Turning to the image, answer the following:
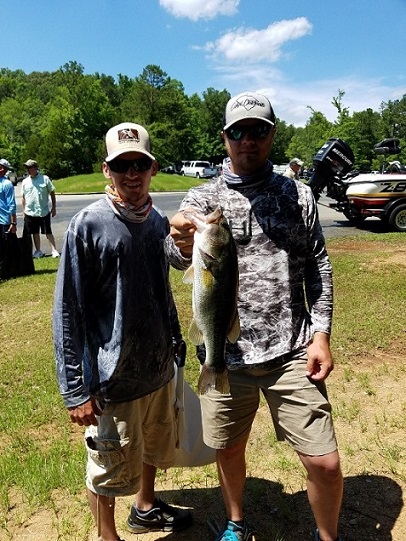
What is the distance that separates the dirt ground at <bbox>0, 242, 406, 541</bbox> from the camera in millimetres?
2850

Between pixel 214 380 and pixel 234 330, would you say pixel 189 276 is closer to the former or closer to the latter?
pixel 234 330

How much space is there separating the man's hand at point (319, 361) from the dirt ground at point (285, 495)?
1136 millimetres

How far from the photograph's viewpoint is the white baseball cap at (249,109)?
2264 mm

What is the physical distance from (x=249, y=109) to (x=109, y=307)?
3.69ft

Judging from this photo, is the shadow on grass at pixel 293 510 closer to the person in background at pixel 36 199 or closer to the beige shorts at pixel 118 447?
the beige shorts at pixel 118 447

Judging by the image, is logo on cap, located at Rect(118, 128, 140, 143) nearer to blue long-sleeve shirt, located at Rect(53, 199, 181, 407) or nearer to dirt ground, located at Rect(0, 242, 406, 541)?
blue long-sleeve shirt, located at Rect(53, 199, 181, 407)

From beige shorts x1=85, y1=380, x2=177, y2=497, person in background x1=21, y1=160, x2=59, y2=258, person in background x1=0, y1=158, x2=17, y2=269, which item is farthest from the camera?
person in background x1=21, y1=160, x2=59, y2=258

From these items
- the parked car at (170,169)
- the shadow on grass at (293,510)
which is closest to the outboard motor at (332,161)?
the shadow on grass at (293,510)

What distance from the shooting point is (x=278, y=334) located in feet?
7.60

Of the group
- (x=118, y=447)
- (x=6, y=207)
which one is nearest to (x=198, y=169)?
(x=6, y=207)

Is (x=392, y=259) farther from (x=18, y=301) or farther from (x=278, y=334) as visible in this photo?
(x=278, y=334)

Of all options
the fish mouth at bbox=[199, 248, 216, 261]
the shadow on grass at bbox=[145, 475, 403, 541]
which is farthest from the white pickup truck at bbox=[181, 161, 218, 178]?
the fish mouth at bbox=[199, 248, 216, 261]

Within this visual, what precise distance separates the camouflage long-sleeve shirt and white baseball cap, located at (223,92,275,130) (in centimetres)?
24

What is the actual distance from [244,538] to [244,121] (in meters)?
2.17
